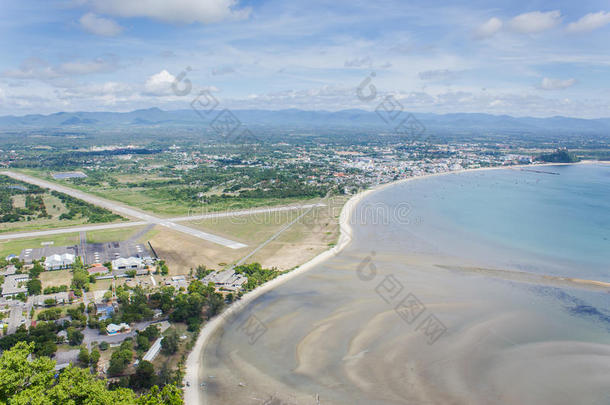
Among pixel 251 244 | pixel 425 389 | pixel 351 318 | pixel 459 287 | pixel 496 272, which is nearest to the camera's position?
pixel 425 389

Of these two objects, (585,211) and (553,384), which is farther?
Answer: (585,211)

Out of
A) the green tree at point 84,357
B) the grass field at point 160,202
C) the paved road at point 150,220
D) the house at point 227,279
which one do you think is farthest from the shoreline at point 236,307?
the grass field at point 160,202

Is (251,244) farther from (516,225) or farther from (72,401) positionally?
(516,225)

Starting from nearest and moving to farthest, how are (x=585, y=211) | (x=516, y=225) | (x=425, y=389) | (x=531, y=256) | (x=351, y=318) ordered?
(x=425, y=389)
(x=351, y=318)
(x=531, y=256)
(x=516, y=225)
(x=585, y=211)

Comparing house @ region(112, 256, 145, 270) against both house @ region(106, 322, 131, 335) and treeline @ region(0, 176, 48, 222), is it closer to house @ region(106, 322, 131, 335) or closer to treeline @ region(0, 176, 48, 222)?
house @ region(106, 322, 131, 335)

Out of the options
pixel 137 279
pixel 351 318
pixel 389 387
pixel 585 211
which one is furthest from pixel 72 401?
pixel 585 211

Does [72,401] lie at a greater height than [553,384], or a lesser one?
greater
